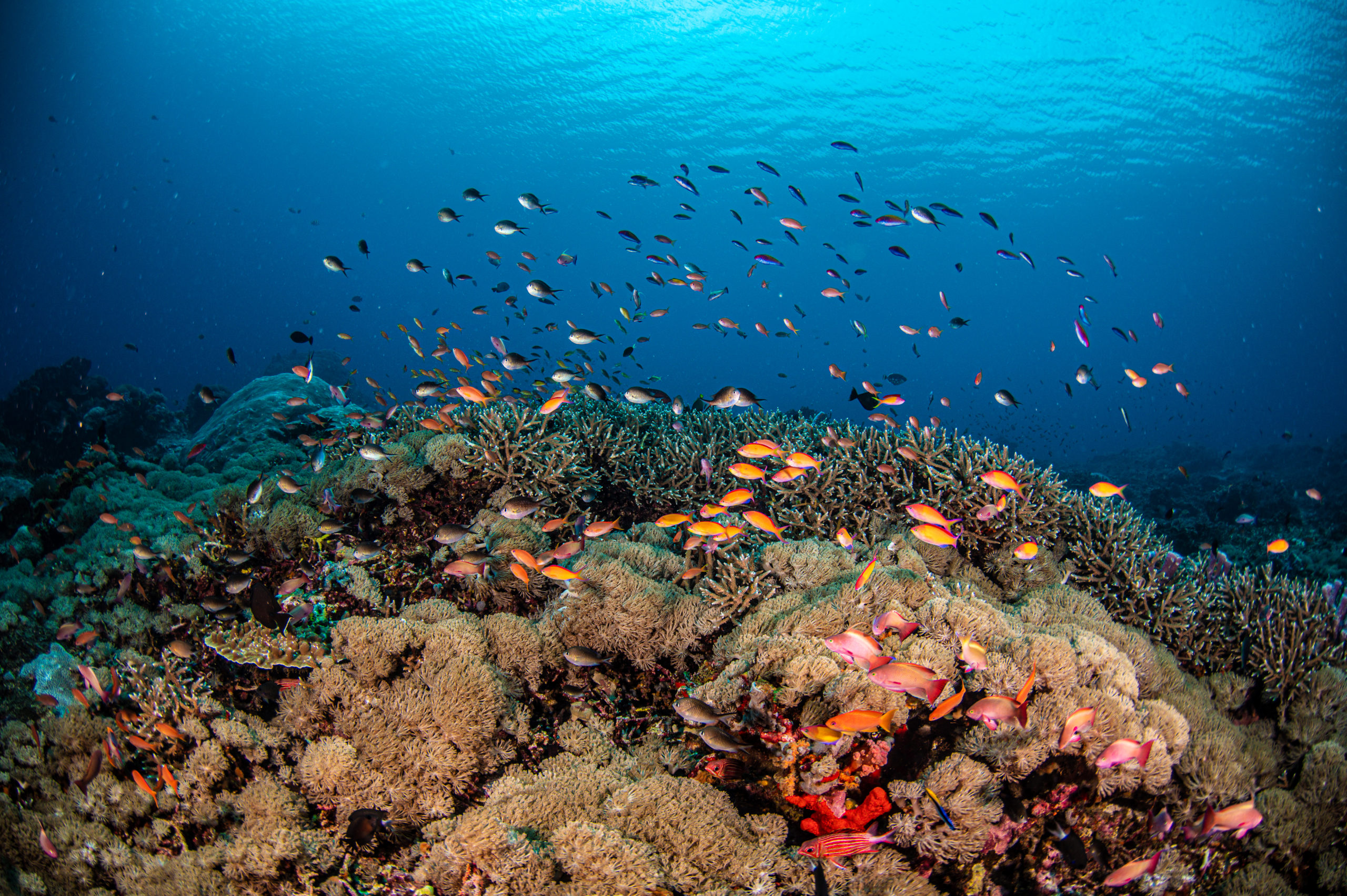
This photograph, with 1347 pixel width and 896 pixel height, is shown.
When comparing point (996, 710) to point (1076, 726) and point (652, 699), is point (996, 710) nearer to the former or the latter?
point (1076, 726)

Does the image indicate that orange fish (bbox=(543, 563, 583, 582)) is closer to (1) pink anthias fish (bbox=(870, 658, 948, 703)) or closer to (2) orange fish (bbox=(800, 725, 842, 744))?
(2) orange fish (bbox=(800, 725, 842, 744))

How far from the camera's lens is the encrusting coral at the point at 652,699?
296cm

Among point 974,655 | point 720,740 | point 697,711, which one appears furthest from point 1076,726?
point 697,711

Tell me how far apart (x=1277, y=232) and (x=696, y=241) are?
228 ft

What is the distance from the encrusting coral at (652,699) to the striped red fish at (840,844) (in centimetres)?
7

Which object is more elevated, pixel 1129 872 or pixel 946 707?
pixel 946 707

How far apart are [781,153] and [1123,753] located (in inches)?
1935

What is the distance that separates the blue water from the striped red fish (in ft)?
Result: 29.0

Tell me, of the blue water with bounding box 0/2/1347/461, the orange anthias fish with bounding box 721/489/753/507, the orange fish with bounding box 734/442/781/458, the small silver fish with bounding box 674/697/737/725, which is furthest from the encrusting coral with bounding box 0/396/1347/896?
the blue water with bounding box 0/2/1347/461

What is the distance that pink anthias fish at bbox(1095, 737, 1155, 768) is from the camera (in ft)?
9.06

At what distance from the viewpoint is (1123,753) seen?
2.78 meters

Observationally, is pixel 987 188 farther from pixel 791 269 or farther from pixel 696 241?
pixel 791 269

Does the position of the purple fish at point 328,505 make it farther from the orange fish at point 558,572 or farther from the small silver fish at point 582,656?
the small silver fish at point 582,656

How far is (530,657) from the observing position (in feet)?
13.5
